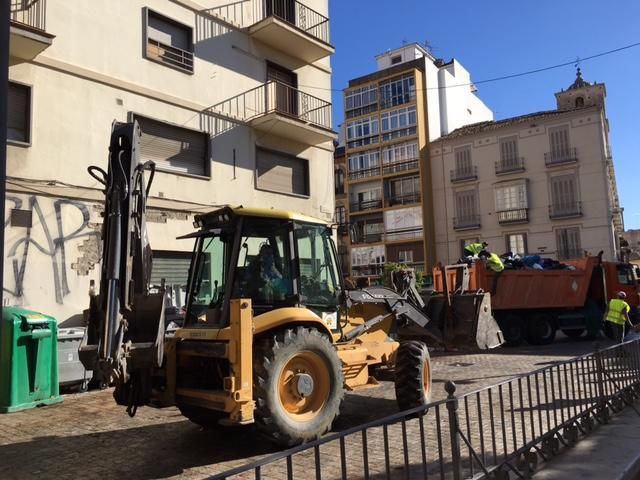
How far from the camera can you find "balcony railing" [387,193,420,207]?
130ft

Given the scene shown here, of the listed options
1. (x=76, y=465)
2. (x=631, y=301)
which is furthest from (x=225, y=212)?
(x=631, y=301)

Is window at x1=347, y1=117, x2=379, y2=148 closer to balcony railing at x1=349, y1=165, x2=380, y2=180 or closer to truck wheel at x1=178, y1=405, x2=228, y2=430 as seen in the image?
balcony railing at x1=349, y1=165, x2=380, y2=180

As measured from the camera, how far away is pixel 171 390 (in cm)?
555

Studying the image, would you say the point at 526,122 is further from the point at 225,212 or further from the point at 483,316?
the point at 225,212

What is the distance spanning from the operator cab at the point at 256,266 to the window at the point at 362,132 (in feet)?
121

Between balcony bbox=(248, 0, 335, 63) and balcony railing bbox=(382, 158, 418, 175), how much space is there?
22.6 metres

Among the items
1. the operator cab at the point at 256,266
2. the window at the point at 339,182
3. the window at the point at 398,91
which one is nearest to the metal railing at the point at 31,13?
the operator cab at the point at 256,266

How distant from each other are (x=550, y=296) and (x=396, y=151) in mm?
26372

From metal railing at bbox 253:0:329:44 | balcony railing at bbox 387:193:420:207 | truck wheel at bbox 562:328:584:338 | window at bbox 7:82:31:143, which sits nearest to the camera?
window at bbox 7:82:31:143

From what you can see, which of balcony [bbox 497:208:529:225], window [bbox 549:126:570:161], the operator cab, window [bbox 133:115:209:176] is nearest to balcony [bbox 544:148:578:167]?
window [bbox 549:126:570:161]

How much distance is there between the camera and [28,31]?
10.3m

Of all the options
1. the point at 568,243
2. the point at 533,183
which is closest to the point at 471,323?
the point at 568,243

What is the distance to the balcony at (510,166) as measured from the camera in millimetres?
35666

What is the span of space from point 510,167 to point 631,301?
66.8 ft
